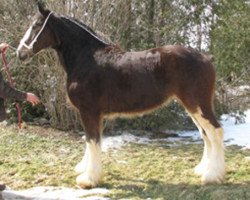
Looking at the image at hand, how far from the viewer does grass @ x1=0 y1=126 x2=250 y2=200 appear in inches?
204

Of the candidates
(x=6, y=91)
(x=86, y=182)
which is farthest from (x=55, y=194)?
(x=6, y=91)

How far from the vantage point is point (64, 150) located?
7.09 metres

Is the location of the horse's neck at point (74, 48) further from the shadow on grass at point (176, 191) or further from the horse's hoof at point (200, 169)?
the horse's hoof at point (200, 169)

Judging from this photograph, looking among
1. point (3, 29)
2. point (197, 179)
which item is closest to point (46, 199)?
point (197, 179)

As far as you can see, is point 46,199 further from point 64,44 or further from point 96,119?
point 64,44

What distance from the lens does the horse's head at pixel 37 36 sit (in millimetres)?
5492

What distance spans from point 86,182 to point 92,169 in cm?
17

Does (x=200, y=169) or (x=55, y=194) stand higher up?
(x=200, y=169)

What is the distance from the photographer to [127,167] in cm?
620

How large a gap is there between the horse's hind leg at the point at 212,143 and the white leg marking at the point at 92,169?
1.21 meters

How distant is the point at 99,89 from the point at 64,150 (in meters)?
2.05

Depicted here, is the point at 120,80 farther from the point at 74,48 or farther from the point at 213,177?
the point at 213,177

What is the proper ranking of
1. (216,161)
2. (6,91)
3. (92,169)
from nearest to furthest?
(6,91)
(216,161)
(92,169)

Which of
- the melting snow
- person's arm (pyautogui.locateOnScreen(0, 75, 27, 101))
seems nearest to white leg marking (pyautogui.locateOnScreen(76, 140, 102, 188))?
person's arm (pyautogui.locateOnScreen(0, 75, 27, 101))
